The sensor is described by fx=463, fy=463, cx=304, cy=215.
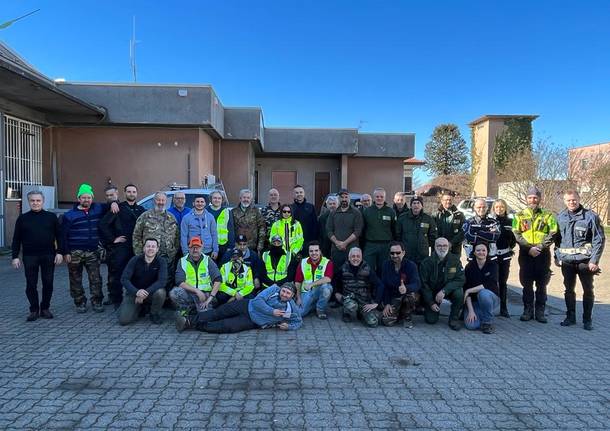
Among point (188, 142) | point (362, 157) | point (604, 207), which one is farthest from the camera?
point (362, 157)

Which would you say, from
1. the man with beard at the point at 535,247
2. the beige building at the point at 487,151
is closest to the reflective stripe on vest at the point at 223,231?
the man with beard at the point at 535,247

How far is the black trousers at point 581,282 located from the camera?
6422 millimetres

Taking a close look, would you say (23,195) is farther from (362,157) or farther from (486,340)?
(362,157)

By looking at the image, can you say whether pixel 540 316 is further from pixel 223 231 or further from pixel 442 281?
pixel 223 231

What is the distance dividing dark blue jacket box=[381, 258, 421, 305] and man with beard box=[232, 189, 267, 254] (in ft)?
6.67

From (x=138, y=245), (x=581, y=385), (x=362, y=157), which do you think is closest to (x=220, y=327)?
(x=138, y=245)

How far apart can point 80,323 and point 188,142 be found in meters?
9.96

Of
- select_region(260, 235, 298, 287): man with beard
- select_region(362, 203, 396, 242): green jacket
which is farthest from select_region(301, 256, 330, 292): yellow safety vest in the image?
select_region(362, 203, 396, 242): green jacket

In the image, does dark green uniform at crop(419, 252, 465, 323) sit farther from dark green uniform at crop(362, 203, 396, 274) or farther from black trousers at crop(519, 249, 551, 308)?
black trousers at crop(519, 249, 551, 308)

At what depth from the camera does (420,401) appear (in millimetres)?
4008

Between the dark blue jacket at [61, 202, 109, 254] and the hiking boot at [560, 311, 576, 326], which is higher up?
the dark blue jacket at [61, 202, 109, 254]

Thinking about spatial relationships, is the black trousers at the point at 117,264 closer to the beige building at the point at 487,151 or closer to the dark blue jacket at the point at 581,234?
the dark blue jacket at the point at 581,234

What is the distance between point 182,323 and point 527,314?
498 centimetres

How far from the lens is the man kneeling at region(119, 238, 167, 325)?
20.5 ft
